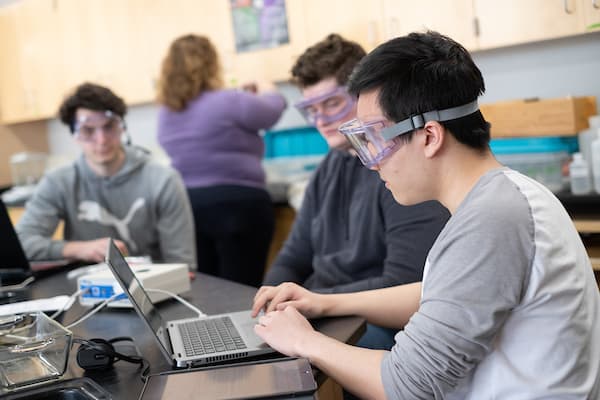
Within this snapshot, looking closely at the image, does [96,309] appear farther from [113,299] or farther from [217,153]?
[217,153]

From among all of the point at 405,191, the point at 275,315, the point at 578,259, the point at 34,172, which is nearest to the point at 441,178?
the point at 405,191

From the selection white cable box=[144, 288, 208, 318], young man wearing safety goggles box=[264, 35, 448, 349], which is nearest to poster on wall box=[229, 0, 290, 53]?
young man wearing safety goggles box=[264, 35, 448, 349]

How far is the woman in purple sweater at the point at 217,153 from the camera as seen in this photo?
10.3 feet

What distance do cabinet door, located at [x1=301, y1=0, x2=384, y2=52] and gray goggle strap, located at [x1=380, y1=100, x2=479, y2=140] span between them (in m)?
2.00

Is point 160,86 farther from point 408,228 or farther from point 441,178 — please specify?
point 441,178

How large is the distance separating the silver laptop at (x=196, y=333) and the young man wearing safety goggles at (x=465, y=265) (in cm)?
9

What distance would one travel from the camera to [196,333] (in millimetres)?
1352

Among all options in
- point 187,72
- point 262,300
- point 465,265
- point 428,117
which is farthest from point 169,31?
point 465,265

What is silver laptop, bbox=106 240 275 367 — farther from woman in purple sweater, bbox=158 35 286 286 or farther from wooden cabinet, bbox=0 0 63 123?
wooden cabinet, bbox=0 0 63 123

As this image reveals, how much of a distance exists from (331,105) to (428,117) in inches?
33.2

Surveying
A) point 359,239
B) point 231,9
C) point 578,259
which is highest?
point 231,9

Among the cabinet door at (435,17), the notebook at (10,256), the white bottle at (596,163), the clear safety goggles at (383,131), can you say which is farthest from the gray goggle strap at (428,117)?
the cabinet door at (435,17)

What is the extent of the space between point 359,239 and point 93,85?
1.33 m

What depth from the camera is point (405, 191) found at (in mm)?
1144
